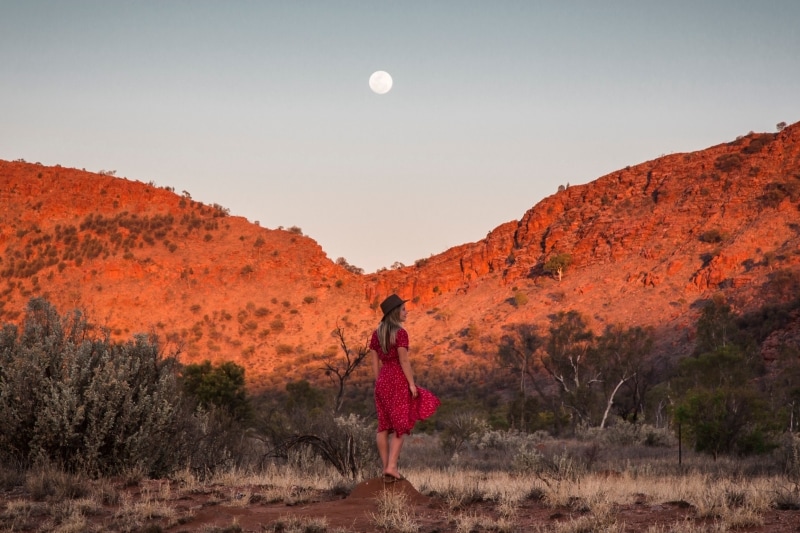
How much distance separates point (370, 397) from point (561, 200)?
109 ft

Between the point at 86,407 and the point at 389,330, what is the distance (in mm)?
4461

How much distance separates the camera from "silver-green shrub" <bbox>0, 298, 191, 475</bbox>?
9.29 meters

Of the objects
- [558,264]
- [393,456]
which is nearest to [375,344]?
[393,456]

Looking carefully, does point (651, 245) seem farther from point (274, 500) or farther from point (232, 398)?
point (274, 500)

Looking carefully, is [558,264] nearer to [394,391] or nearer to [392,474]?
[394,391]

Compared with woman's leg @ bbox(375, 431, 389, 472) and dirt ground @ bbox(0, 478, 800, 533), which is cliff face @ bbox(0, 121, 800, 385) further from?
woman's leg @ bbox(375, 431, 389, 472)

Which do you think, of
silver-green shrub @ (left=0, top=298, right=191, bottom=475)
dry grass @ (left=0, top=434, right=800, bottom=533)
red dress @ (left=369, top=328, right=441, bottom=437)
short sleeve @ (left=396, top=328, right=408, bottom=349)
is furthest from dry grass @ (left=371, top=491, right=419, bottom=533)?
silver-green shrub @ (left=0, top=298, right=191, bottom=475)

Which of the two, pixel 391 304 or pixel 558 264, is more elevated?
pixel 558 264

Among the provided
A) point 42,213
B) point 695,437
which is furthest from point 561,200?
point 695,437

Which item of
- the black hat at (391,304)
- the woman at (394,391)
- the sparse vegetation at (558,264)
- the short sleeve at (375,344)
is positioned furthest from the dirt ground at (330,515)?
the sparse vegetation at (558,264)

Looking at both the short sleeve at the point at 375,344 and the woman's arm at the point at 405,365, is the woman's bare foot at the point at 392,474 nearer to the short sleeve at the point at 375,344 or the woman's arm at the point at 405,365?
the woman's arm at the point at 405,365

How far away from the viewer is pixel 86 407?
9.57 m

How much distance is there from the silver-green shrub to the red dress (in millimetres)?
3698

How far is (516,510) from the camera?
7.33 m
